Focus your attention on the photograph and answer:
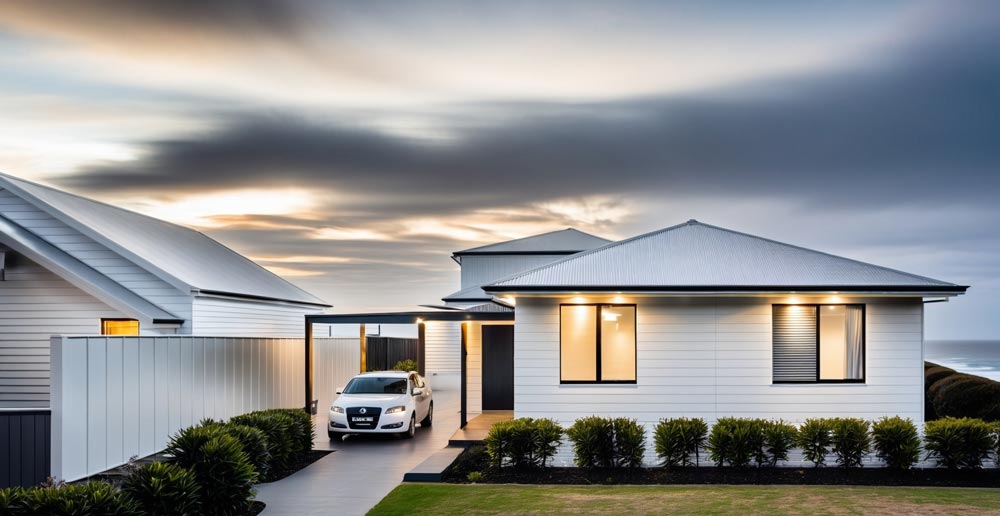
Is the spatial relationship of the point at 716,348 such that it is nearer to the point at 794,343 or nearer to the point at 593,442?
the point at 794,343

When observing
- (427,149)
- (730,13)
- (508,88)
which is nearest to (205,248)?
Result: (427,149)

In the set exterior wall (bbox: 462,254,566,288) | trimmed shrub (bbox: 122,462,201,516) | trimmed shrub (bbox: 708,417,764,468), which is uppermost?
exterior wall (bbox: 462,254,566,288)

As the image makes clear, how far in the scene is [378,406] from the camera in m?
21.1

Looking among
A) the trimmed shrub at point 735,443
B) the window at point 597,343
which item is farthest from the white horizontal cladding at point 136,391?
the trimmed shrub at point 735,443

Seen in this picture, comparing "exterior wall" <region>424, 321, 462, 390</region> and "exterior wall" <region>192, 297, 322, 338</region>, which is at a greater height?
"exterior wall" <region>192, 297, 322, 338</region>

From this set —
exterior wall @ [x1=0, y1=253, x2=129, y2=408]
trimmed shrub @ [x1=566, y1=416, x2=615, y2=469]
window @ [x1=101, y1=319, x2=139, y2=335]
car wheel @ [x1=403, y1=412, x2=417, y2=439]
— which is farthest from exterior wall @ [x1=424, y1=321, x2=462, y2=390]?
trimmed shrub @ [x1=566, y1=416, x2=615, y2=469]

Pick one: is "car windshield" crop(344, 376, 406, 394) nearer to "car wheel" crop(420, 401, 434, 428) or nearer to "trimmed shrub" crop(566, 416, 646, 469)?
"car wheel" crop(420, 401, 434, 428)

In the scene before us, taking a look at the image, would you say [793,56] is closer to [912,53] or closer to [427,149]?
[912,53]

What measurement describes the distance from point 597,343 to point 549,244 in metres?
20.2

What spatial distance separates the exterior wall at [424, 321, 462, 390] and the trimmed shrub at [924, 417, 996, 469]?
2538cm

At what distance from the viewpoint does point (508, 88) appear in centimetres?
2166

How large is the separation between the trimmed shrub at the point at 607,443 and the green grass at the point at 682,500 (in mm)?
1254

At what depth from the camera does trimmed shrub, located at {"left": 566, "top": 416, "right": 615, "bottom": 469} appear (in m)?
15.7

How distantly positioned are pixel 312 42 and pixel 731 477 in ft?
40.0
